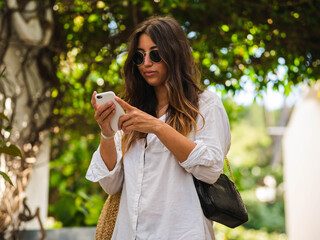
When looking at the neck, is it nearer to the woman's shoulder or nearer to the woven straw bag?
the woman's shoulder

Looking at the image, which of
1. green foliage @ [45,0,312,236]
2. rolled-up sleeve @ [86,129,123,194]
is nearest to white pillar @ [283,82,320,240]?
green foliage @ [45,0,312,236]

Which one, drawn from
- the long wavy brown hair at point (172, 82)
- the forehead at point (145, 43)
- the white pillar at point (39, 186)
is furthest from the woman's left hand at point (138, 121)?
the white pillar at point (39, 186)

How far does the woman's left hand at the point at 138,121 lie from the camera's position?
1792mm

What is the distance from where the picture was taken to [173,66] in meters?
2.06

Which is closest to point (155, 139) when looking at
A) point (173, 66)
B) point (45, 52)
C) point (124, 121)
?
point (124, 121)

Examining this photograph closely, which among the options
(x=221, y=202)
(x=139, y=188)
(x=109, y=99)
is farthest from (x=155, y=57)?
(x=221, y=202)

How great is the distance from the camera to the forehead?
207cm

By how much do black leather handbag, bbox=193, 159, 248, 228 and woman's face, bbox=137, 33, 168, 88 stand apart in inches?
18.7

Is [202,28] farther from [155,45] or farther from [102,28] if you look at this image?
[155,45]

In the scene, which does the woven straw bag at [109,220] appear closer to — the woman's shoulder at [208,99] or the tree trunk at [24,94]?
the woman's shoulder at [208,99]

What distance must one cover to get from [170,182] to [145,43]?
643mm

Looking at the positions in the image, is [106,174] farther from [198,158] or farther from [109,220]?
[198,158]

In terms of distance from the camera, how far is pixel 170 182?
1.87 metres

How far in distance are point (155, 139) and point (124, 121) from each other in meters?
0.18
